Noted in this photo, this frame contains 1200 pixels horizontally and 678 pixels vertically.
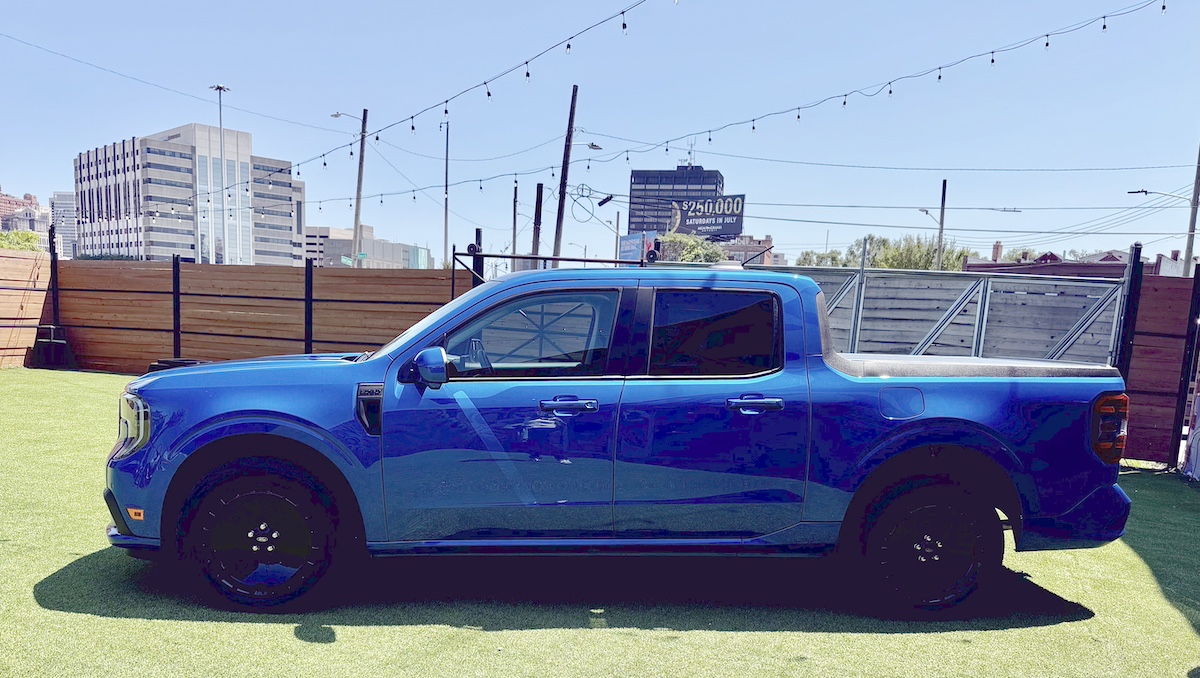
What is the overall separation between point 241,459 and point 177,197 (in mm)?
147969

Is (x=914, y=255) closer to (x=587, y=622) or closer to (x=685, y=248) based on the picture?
(x=685, y=248)

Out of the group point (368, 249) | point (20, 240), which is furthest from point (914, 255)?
point (368, 249)

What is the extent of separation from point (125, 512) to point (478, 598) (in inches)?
70.5

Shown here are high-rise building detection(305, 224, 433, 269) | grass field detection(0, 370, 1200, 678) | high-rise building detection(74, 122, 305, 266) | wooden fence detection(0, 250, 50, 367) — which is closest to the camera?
grass field detection(0, 370, 1200, 678)

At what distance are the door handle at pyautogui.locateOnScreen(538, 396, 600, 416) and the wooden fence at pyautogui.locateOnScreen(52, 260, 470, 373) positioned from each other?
8.70 metres

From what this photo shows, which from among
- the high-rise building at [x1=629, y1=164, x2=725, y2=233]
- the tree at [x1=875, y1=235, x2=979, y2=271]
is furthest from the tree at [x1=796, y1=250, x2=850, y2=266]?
the high-rise building at [x1=629, y1=164, x2=725, y2=233]

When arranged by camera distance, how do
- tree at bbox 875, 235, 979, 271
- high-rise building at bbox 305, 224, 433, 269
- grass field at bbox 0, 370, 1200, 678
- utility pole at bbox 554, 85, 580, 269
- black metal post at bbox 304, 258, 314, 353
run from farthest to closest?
1. high-rise building at bbox 305, 224, 433, 269
2. tree at bbox 875, 235, 979, 271
3. utility pole at bbox 554, 85, 580, 269
4. black metal post at bbox 304, 258, 314, 353
5. grass field at bbox 0, 370, 1200, 678

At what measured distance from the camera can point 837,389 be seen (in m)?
3.45

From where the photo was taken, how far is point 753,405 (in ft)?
11.1

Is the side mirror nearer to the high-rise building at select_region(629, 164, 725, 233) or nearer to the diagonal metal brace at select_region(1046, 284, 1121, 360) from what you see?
the diagonal metal brace at select_region(1046, 284, 1121, 360)

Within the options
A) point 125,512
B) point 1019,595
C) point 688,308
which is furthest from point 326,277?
point 1019,595

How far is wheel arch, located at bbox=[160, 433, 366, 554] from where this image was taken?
3.35 metres

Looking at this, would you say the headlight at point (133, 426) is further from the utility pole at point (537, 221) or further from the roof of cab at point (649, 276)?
the utility pole at point (537, 221)

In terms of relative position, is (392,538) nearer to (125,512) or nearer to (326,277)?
(125,512)
